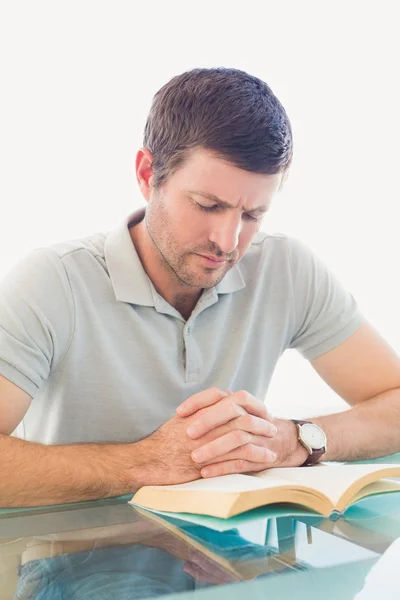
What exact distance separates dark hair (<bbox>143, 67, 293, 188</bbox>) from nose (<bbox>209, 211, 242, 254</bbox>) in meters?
0.10

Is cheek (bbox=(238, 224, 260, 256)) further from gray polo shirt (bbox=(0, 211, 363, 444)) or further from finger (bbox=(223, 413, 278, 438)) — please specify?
finger (bbox=(223, 413, 278, 438))

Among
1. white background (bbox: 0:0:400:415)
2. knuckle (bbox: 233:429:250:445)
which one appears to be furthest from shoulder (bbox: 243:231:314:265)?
white background (bbox: 0:0:400:415)

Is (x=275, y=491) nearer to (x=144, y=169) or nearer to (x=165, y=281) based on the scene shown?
(x=165, y=281)

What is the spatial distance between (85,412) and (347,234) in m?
2.07

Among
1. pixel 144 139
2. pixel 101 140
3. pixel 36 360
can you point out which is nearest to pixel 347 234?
pixel 101 140

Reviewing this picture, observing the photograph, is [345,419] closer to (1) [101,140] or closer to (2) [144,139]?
(2) [144,139]

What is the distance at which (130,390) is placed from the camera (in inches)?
58.8

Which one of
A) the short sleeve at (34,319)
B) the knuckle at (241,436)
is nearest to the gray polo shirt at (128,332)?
the short sleeve at (34,319)

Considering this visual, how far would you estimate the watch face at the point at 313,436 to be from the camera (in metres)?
1.34

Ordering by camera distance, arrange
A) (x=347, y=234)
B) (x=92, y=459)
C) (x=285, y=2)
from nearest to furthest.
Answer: (x=92, y=459) < (x=285, y=2) < (x=347, y=234)

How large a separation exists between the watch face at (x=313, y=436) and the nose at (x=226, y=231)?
360 millimetres

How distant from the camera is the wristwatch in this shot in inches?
52.4

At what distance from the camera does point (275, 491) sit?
0.96 meters

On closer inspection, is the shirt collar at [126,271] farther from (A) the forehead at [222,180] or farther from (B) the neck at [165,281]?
(A) the forehead at [222,180]
